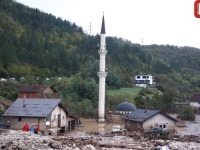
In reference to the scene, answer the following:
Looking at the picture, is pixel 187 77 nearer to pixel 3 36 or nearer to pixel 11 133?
pixel 3 36

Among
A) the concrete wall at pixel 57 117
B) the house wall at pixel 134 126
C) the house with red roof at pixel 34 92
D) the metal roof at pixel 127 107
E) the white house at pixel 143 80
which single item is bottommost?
the house wall at pixel 134 126

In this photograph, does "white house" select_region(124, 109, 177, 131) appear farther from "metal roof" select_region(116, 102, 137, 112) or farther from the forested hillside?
the forested hillside

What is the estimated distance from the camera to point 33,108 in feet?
107

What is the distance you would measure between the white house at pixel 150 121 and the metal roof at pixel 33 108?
8515 mm

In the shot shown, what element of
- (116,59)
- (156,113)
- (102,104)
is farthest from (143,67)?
(156,113)

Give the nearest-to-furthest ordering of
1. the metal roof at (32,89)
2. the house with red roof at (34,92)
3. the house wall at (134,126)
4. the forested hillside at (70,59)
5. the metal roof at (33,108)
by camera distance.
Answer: the metal roof at (33,108) → the house wall at (134,126) → the house with red roof at (34,92) → the metal roof at (32,89) → the forested hillside at (70,59)

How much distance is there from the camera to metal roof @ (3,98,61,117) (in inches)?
1246

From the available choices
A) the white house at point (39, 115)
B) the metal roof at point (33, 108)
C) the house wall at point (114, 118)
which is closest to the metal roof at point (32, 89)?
the house wall at point (114, 118)

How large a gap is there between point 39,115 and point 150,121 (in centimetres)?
1114

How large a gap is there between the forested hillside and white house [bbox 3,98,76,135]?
19.0 m

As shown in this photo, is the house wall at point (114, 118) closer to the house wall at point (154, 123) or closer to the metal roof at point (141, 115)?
the metal roof at point (141, 115)

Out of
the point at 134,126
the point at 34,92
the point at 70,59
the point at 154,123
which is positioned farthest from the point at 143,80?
the point at 154,123

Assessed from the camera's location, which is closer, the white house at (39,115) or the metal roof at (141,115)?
the white house at (39,115)

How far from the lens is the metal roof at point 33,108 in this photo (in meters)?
31.7
